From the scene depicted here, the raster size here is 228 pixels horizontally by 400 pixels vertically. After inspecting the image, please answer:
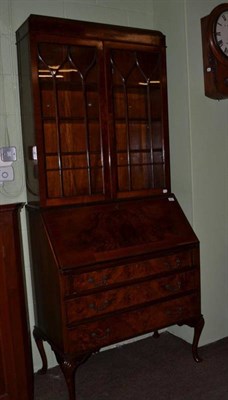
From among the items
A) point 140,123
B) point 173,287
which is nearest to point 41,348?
point 173,287

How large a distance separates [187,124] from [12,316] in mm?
1593

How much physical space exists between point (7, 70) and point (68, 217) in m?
0.95

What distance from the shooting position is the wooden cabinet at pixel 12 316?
5.82 ft

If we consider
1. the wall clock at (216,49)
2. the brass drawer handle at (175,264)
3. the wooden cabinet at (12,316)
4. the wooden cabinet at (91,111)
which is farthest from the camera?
the wall clock at (216,49)

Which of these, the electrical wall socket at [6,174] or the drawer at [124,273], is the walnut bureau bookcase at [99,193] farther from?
the electrical wall socket at [6,174]

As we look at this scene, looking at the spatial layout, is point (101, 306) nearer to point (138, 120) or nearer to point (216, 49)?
point (138, 120)

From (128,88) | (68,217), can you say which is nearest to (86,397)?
(68,217)

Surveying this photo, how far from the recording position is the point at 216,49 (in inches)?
89.9

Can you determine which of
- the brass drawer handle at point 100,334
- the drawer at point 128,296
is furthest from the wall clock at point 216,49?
the brass drawer handle at point 100,334

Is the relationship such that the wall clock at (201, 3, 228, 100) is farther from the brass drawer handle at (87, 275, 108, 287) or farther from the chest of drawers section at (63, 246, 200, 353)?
the brass drawer handle at (87, 275, 108, 287)

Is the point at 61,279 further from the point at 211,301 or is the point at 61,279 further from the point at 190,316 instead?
the point at 211,301

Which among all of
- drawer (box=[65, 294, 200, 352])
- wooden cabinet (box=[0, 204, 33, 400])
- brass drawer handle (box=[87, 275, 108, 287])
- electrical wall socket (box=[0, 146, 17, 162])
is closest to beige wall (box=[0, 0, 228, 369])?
electrical wall socket (box=[0, 146, 17, 162])

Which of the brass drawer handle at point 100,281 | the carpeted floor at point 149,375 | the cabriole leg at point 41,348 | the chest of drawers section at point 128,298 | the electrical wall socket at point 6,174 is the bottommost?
the carpeted floor at point 149,375

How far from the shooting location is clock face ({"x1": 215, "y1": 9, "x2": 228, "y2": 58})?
229cm
